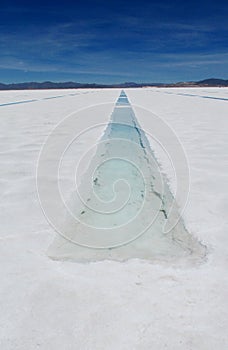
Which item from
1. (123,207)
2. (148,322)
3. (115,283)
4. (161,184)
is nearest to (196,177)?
(161,184)

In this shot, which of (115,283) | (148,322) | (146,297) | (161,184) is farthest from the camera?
(161,184)

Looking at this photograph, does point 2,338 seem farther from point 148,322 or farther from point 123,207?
point 123,207

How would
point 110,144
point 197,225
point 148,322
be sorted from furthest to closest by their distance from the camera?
1. point 110,144
2. point 197,225
3. point 148,322

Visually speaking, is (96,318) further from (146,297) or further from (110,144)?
(110,144)

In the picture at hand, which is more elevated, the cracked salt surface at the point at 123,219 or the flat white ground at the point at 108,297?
the flat white ground at the point at 108,297

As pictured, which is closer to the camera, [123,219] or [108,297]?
[108,297]

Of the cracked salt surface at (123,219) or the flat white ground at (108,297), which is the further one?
the cracked salt surface at (123,219)

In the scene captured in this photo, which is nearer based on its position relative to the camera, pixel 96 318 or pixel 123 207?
pixel 96 318
